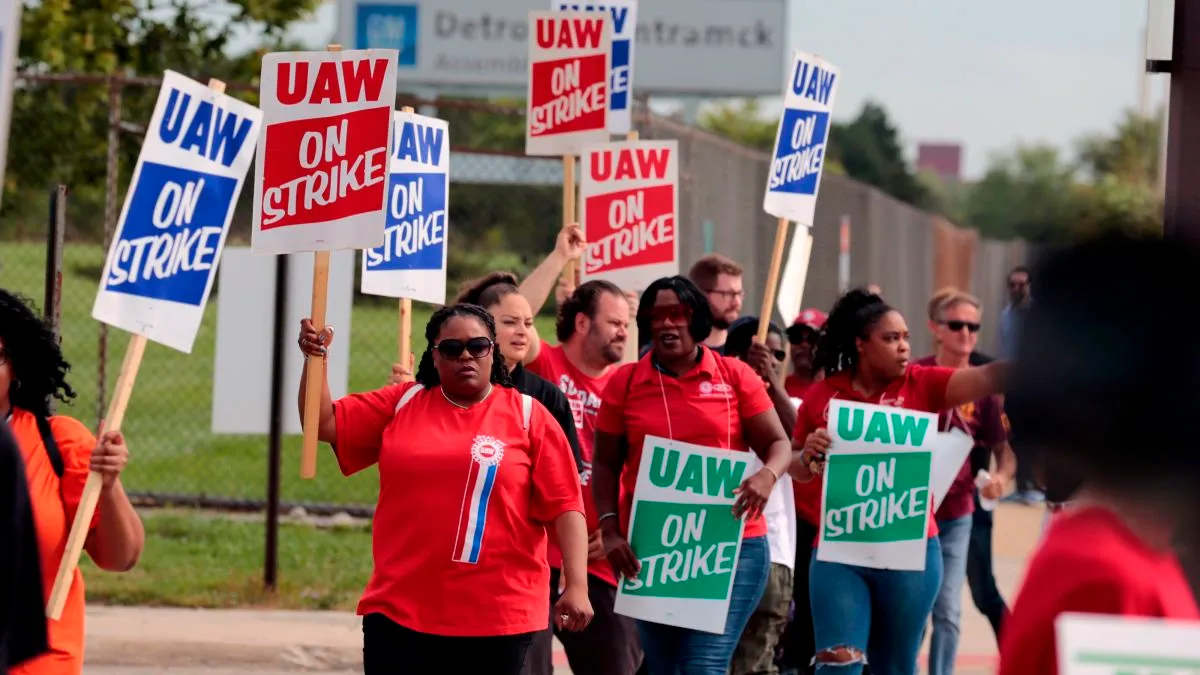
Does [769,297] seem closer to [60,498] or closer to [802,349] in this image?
[802,349]

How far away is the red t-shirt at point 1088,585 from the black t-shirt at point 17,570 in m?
1.43

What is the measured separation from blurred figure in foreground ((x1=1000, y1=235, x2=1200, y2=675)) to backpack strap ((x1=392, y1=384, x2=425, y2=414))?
3.75 metres

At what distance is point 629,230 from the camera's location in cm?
916

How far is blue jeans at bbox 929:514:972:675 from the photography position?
855 centimetres

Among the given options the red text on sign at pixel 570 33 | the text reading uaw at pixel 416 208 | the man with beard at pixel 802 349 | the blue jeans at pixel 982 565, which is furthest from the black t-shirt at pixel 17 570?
the blue jeans at pixel 982 565

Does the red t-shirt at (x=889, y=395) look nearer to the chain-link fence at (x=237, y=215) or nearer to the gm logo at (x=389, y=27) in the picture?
the chain-link fence at (x=237, y=215)

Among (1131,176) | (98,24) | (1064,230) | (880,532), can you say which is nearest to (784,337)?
(880,532)

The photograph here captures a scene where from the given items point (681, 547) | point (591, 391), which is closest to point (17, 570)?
point (681, 547)

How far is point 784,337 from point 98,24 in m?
7.46

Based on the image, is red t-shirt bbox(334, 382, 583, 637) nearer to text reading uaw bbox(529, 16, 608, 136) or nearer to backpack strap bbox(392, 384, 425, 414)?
backpack strap bbox(392, 384, 425, 414)

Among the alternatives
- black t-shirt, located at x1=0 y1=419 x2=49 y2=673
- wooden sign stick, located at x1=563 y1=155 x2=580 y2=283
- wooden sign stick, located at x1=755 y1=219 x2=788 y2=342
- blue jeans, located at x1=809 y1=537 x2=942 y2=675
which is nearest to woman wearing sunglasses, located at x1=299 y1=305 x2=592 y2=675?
blue jeans, located at x1=809 y1=537 x2=942 y2=675

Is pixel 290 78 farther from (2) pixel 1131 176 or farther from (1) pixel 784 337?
(2) pixel 1131 176

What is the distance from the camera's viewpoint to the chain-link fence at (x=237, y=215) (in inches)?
497

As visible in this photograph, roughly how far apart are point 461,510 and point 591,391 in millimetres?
1889
